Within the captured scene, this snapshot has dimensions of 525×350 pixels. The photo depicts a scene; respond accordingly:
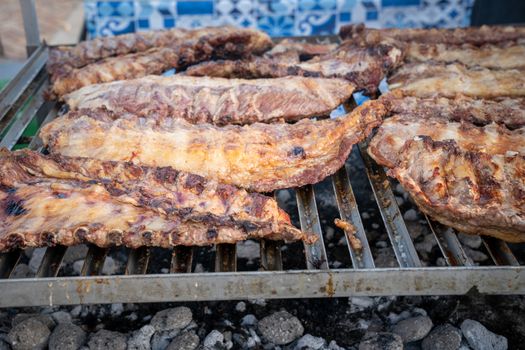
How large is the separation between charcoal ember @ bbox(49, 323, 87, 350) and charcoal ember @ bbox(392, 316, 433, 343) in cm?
194

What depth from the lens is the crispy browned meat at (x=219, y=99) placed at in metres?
3.83

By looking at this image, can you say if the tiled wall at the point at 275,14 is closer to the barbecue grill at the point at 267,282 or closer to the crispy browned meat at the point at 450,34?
the crispy browned meat at the point at 450,34

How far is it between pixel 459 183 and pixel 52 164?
236cm

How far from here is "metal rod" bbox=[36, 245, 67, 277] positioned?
2.81 meters

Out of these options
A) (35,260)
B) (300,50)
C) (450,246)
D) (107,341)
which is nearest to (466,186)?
(450,246)

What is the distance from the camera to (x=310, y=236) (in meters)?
2.83

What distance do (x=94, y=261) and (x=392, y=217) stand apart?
1.72m

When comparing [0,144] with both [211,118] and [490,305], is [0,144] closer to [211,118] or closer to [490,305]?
[211,118]

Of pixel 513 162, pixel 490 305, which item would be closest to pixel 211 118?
pixel 513 162

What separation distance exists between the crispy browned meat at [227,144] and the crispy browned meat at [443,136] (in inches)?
5.7

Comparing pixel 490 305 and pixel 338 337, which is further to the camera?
pixel 490 305

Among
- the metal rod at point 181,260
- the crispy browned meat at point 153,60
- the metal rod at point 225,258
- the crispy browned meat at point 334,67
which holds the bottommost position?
A: the metal rod at point 181,260

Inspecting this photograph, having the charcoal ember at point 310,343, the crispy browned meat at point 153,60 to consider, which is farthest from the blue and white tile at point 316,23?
the charcoal ember at point 310,343

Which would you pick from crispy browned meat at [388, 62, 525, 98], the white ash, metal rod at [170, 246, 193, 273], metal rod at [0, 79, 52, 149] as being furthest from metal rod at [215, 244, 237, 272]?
crispy browned meat at [388, 62, 525, 98]
